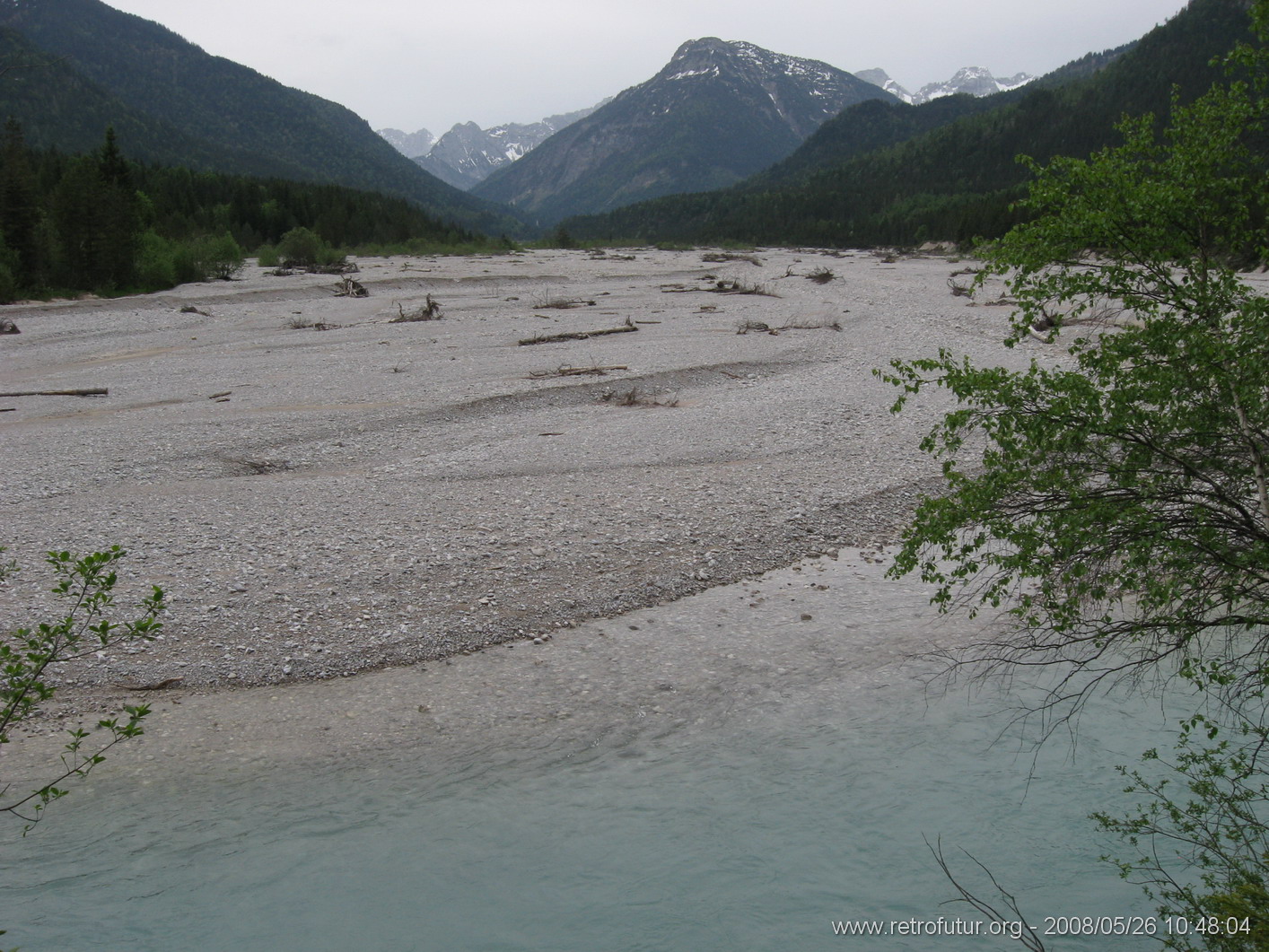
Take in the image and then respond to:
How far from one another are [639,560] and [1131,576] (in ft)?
19.5

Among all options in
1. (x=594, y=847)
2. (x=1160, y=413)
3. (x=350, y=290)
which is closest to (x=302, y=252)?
(x=350, y=290)

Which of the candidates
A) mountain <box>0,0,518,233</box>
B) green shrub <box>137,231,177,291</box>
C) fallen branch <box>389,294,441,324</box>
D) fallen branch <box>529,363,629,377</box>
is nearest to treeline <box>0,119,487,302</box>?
green shrub <box>137,231,177,291</box>

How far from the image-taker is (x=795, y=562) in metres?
10.1

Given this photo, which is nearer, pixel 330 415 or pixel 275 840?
pixel 275 840

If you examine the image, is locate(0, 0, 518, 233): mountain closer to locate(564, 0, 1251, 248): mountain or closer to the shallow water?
locate(564, 0, 1251, 248): mountain

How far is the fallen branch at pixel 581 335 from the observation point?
2381 centimetres

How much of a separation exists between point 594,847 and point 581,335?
20.1 metres

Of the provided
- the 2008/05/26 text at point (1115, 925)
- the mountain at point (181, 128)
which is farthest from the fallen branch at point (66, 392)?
the mountain at point (181, 128)

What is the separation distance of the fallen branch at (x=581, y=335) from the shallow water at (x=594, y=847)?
18164 millimetres

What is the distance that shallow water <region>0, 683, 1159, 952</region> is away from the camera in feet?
16.8

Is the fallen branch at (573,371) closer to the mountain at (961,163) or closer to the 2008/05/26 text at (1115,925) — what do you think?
the 2008/05/26 text at (1115,925)

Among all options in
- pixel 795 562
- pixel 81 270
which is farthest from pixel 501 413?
pixel 81 270

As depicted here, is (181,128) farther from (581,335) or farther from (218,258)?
(581,335)

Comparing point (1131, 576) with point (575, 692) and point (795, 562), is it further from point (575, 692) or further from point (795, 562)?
point (795, 562)
